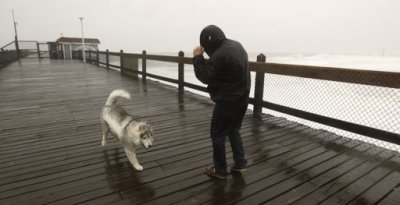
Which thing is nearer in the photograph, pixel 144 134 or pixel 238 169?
pixel 144 134

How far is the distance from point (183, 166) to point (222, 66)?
4.67 feet

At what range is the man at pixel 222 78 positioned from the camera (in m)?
2.81

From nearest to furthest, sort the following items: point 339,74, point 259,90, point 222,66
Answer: point 222,66
point 339,74
point 259,90

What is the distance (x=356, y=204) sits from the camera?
271 cm

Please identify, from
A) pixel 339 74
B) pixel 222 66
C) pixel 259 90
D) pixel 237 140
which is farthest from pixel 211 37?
pixel 259 90

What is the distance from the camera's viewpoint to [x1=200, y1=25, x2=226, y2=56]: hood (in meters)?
2.81

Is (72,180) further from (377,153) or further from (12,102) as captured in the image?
(12,102)

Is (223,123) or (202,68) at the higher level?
(202,68)

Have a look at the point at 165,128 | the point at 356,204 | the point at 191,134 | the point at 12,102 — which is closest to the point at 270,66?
the point at 191,134

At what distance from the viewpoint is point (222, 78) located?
2912 mm

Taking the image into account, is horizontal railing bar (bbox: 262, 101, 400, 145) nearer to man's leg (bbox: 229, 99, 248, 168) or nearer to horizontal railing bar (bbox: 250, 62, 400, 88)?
horizontal railing bar (bbox: 250, 62, 400, 88)

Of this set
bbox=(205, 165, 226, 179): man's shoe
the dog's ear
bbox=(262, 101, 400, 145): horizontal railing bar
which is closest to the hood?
the dog's ear

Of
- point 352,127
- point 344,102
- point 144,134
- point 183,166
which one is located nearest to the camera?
point 144,134

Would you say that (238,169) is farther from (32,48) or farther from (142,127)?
(32,48)
